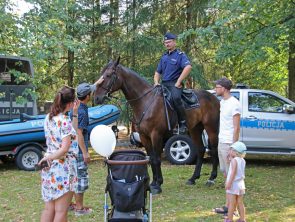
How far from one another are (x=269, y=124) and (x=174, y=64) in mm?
3732

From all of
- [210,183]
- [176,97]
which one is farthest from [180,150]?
[176,97]

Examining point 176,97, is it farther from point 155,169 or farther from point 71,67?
point 71,67

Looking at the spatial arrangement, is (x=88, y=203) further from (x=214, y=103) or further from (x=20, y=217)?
(x=214, y=103)

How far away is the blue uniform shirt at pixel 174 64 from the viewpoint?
281 inches

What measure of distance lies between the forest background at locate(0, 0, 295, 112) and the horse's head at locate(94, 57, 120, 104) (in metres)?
2.88

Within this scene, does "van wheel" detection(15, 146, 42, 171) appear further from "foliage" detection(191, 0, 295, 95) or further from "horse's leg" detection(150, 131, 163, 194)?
"foliage" detection(191, 0, 295, 95)

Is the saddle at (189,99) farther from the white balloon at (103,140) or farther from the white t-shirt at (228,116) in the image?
the white balloon at (103,140)

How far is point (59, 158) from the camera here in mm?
4039

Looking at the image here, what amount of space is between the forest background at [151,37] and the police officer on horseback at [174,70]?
251cm

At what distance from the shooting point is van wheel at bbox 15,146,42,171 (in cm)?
978

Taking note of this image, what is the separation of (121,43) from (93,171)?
6634 mm

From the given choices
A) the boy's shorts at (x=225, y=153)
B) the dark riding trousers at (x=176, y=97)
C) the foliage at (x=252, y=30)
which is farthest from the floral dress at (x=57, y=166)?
the foliage at (x=252, y=30)

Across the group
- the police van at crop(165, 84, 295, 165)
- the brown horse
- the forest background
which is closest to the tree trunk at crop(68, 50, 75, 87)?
the forest background

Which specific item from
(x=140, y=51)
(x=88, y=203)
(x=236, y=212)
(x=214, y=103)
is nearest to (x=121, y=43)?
(x=140, y=51)
